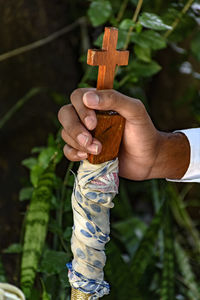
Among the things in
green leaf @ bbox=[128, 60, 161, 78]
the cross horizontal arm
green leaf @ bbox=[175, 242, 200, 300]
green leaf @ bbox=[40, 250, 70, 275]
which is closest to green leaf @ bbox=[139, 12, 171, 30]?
green leaf @ bbox=[128, 60, 161, 78]

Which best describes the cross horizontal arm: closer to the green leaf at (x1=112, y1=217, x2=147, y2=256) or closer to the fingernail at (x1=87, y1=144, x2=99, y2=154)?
the fingernail at (x1=87, y1=144, x2=99, y2=154)

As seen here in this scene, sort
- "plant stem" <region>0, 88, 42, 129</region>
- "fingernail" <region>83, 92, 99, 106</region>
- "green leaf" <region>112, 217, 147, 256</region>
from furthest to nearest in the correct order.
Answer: "green leaf" <region>112, 217, 147, 256</region>
"plant stem" <region>0, 88, 42, 129</region>
"fingernail" <region>83, 92, 99, 106</region>

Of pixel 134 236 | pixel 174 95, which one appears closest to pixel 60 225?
pixel 134 236

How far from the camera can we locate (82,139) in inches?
16.9

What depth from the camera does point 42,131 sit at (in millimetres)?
1184

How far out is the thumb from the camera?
0.41 metres

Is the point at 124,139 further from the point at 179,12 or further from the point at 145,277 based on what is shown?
the point at 145,277

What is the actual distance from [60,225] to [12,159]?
1.42 feet

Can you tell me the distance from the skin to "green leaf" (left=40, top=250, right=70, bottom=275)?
0.17m

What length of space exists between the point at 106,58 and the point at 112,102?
5cm

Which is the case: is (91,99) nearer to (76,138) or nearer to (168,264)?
(76,138)

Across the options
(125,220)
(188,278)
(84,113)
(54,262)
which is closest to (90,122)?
(84,113)

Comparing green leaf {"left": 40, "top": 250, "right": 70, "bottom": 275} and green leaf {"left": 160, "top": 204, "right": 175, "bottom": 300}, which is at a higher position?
green leaf {"left": 40, "top": 250, "right": 70, "bottom": 275}

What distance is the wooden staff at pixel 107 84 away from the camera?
1.39 feet
